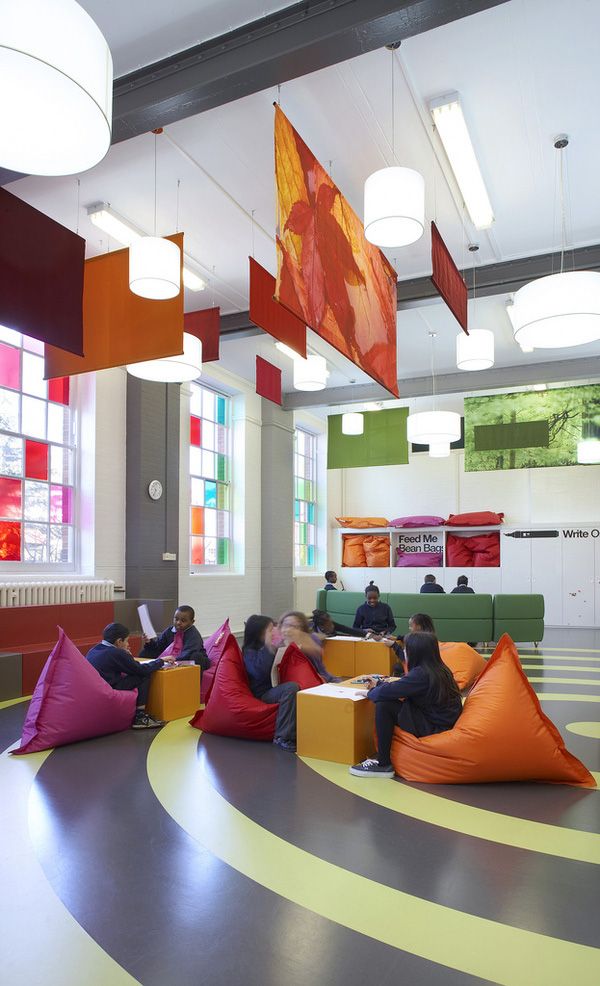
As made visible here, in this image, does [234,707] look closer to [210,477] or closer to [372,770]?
[372,770]

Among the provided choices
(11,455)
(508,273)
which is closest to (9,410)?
(11,455)

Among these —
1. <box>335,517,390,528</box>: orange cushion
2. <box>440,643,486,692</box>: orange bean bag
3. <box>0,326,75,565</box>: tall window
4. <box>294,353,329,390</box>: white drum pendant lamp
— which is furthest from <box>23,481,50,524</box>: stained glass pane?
<box>335,517,390,528</box>: orange cushion

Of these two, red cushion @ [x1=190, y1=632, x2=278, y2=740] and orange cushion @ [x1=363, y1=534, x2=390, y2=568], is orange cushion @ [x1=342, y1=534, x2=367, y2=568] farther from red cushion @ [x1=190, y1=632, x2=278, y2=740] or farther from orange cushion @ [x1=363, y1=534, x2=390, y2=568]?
red cushion @ [x1=190, y1=632, x2=278, y2=740]

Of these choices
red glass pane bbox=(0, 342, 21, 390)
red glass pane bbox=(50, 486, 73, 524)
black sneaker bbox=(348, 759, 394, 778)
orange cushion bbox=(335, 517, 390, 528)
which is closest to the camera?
black sneaker bbox=(348, 759, 394, 778)

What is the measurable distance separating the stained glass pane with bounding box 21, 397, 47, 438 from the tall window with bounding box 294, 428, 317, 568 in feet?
25.6

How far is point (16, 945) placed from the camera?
2387 mm

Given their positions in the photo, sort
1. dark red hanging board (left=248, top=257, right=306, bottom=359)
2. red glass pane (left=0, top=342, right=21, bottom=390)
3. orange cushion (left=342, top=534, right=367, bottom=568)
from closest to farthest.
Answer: dark red hanging board (left=248, top=257, right=306, bottom=359), red glass pane (left=0, top=342, right=21, bottom=390), orange cushion (left=342, top=534, right=367, bottom=568)

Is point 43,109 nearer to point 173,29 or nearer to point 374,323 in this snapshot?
point 173,29

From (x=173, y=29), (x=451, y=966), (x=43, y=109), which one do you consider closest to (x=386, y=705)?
(x=451, y=966)

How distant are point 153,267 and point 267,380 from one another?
4.90 meters

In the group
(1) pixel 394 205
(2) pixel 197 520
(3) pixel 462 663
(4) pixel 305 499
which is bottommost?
(3) pixel 462 663

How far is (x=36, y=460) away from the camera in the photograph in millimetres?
8602

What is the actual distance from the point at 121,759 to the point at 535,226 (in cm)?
669

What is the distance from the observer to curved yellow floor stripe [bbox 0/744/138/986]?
2209mm
